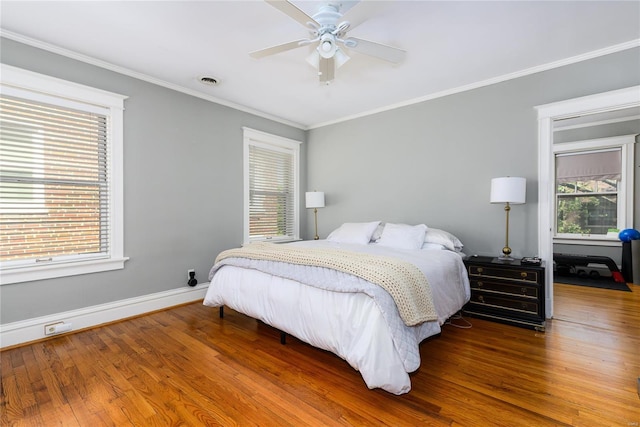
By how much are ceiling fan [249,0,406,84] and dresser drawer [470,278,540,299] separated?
2293 millimetres

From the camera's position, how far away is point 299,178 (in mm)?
5023

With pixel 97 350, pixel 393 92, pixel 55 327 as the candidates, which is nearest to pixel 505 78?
pixel 393 92

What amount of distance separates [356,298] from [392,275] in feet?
0.90

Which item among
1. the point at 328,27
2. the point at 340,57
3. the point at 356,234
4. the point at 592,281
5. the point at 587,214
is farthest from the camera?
the point at 587,214

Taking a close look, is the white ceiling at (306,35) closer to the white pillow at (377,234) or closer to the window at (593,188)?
the white pillow at (377,234)

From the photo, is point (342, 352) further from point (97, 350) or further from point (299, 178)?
point (299, 178)

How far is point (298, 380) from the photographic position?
1947mm

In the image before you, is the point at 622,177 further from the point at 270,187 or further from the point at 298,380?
the point at 298,380

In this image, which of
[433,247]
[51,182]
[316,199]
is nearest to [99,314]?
[51,182]

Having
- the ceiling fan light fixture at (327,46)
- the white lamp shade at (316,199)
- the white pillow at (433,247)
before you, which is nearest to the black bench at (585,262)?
the white pillow at (433,247)

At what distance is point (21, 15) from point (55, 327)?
2.55 metres

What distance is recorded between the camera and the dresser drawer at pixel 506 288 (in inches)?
108

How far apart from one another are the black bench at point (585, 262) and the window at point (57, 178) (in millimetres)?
6331

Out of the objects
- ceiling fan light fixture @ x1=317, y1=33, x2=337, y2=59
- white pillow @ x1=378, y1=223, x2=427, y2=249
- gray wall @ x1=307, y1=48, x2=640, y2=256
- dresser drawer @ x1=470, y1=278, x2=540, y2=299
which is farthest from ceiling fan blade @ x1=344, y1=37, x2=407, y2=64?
dresser drawer @ x1=470, y1=278, x2=540, y2=299
